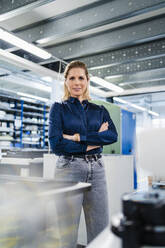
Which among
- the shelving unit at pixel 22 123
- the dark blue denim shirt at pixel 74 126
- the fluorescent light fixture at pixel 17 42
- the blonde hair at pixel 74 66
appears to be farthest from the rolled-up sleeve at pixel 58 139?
the shelving unit at pixel 22 123

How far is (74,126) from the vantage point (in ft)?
4.94

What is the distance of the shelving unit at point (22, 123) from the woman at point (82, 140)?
18.3 feet

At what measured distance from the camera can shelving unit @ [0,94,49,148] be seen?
7172 millimetres

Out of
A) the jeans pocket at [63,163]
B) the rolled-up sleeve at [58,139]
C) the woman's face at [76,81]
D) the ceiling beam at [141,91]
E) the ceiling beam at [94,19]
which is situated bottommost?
the jeans pocket at [63,163]

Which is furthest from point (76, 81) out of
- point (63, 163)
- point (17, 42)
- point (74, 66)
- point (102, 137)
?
point (17, 42)

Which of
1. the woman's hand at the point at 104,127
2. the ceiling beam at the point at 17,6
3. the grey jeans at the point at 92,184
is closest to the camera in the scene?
the grey jeans at the point at 92,184

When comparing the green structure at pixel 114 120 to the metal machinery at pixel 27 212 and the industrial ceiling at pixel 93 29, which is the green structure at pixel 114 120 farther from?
the metal machinery at pixel 27 212

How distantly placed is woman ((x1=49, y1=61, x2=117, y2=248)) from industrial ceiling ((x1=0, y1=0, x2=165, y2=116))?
1.41 meters

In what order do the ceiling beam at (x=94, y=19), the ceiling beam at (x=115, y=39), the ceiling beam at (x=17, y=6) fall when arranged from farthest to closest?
the ceiling beam at (x=115, y=39) → the ceiling beam at (x=94, y=19) → the ceiling beam at (x=17, y=6)

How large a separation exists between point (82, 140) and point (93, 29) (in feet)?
9.14

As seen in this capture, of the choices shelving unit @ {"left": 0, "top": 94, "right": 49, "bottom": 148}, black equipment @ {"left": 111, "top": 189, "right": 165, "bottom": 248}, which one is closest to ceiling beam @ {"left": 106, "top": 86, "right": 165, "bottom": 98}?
shelving unit @ {"left": 0, "top": 94, "right": 49, "bottom": 148}

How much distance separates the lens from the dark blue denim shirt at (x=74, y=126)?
1.45 meters

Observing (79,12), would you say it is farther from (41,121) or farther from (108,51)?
(41,121)

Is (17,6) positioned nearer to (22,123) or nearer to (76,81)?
(76,81)
